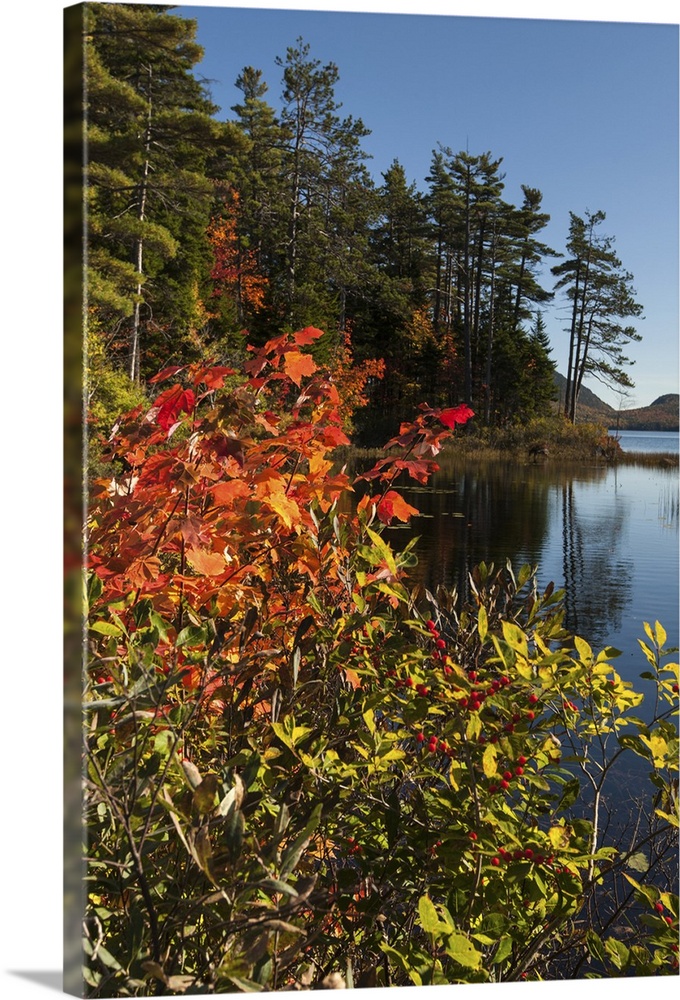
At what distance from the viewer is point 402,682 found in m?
1.70

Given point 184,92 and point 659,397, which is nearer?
point 184,92

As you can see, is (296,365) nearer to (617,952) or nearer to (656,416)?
(656,416)

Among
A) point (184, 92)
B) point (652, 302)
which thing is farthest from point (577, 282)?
point (184, 92)

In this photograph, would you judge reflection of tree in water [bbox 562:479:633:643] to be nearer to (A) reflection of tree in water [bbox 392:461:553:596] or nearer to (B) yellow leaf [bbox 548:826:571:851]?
(A) reflection of tree in water [bbox 392:461:553:596]

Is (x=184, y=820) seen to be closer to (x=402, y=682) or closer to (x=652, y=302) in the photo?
(x=402, y=682)

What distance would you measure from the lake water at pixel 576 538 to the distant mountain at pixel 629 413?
10 cm

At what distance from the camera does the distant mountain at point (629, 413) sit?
241 cm

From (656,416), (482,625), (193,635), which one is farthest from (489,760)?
(656,416)

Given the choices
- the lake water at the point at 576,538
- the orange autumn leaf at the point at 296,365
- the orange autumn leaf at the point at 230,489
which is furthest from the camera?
the lake water at the point at 576,538

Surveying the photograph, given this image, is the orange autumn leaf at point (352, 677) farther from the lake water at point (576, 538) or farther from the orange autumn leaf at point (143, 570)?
the lake water at point (576, 538)

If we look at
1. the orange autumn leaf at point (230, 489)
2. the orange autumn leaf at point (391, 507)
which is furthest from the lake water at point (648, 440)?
Result: the orange autumn leaf at point (230, 489)

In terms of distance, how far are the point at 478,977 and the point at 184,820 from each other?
877 mm

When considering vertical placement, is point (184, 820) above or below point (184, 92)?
below

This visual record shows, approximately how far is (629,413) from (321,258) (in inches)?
37.8
